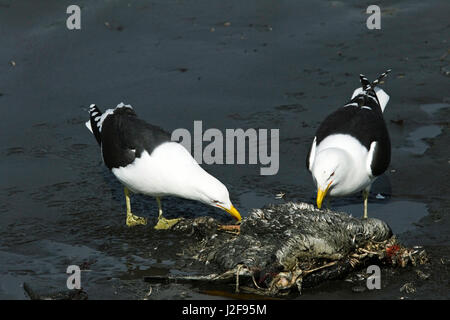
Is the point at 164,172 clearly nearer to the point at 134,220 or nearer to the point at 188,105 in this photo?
the point at 134,220

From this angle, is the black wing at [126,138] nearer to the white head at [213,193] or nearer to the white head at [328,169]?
the white head at [213,193]

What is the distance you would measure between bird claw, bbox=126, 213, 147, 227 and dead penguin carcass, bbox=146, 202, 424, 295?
3.67 feet

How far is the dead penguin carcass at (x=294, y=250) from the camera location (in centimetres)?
628

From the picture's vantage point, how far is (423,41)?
12.4 metres

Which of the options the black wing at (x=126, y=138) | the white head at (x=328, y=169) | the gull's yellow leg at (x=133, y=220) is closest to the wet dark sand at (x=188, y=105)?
the gull's yellow leg at (x=133, y=220)

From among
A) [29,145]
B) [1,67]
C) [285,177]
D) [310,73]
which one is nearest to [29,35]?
[1,67]

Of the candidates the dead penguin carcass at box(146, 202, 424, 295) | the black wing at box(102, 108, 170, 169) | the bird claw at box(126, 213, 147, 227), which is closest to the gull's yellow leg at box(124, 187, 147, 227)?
the bird claw at box(126, 213, 147, 227)

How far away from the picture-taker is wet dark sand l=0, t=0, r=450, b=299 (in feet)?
23.7

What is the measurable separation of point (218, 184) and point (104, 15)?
659cm

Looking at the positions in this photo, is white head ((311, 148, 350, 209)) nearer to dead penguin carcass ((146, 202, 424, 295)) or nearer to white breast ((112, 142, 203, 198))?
dead penguin carcass ((146, 202, 424, 295))

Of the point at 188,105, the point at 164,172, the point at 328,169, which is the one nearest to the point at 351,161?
the point at 328,169

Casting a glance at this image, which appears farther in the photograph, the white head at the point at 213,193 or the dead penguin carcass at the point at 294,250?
the white head at the point at 213,193

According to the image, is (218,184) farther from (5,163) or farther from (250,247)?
(5,163)

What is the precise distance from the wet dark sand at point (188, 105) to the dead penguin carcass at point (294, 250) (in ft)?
0.55
